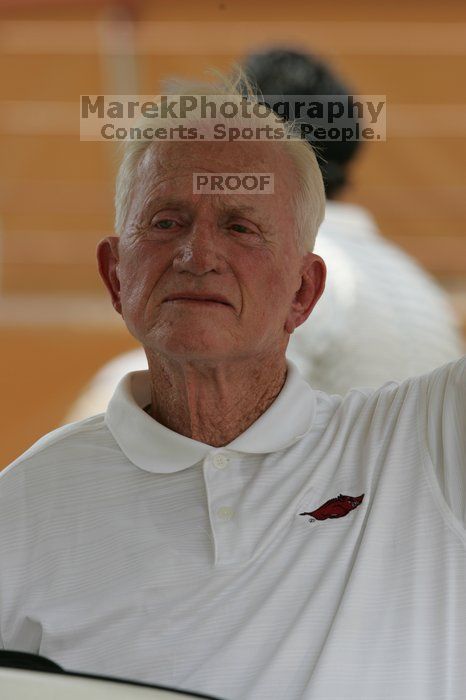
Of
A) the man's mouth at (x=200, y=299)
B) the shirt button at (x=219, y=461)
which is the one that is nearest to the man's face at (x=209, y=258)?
the man's mouth at (x=200, y=299)

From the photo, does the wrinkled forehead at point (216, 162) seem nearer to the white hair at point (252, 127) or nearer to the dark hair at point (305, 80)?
the white hair at point (252, 127)

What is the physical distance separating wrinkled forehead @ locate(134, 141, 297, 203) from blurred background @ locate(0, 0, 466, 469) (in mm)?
4153

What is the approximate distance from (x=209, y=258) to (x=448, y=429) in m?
0.29

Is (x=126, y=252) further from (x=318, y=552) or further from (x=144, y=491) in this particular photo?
(x=318, y=552)

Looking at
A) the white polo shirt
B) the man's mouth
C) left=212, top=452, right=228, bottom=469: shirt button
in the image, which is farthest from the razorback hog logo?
the man's mouth

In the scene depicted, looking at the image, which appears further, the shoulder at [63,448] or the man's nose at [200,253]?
the shoulder at [63,448]

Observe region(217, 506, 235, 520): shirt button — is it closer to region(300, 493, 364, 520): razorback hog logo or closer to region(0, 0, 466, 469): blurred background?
region(300, 493, 364, 520): razorback hog logo

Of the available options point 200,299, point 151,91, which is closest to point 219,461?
point 200,299

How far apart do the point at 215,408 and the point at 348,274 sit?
56 centimetres

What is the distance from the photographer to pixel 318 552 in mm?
1098

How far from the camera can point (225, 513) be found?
1.12m

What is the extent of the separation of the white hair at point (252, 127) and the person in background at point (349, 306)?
343mm

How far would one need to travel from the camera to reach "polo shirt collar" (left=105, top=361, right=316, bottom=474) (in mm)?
1174

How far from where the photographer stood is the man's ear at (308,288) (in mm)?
1232
